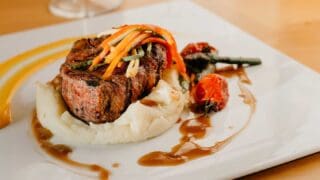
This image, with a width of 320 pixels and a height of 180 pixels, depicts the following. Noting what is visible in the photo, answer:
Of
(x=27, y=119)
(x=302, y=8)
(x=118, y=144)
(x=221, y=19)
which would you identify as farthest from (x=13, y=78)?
(x=302, y=8)

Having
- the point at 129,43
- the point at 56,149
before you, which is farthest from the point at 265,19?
the point at 56,149

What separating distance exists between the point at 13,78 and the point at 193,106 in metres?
0.66

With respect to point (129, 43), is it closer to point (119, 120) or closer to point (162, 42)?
point (162, 42)

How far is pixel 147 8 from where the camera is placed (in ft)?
8.73

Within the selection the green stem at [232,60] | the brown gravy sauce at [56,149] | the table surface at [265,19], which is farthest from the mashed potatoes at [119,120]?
the table surface at [265,19]

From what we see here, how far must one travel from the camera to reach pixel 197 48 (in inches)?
84.1

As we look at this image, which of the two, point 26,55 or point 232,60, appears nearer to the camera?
point 232,60

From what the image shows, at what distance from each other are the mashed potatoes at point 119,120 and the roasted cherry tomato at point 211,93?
0.08m

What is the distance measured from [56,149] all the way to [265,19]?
133 centimetres

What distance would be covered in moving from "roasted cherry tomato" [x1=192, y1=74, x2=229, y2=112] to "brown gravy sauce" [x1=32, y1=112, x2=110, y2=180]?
0.44 m

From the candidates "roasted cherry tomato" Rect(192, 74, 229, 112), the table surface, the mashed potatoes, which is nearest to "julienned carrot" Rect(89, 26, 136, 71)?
the mashed potatoes

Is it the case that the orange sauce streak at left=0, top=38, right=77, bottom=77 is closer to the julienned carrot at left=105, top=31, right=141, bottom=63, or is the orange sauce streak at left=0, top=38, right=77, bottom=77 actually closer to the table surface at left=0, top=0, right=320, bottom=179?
the table surface at left=0, top=0, right=320, bottom=179

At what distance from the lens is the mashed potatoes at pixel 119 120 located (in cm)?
168

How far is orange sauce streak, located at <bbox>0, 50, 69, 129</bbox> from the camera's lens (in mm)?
1793
